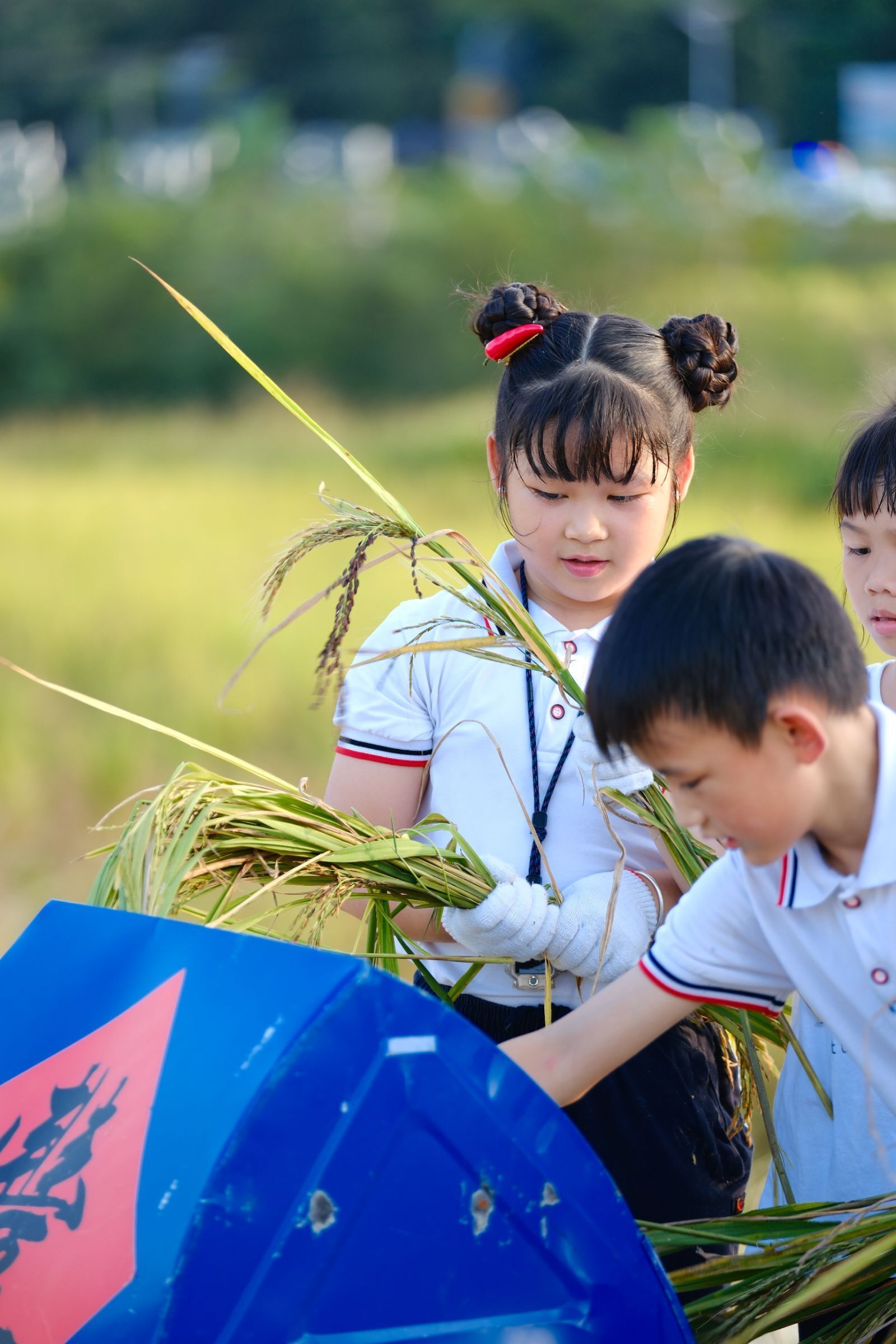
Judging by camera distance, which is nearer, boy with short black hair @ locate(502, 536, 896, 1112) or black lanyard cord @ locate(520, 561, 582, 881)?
boy with short black hair @ locate(502, 536, 896, 1112)

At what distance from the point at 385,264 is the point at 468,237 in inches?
56.6

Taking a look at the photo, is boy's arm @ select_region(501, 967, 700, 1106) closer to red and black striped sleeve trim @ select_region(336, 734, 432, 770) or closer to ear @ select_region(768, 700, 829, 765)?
ear @ select_region(768, 700, 829, 765)

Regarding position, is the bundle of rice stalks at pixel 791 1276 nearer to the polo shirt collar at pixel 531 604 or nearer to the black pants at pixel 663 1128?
the black pants at pixel 663 1128

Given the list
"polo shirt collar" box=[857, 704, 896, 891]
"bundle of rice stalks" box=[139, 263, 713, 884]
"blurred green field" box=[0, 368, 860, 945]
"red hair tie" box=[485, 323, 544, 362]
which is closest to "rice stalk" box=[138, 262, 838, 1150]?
"bundle of rice stalks" box=[139, 263, 713, 884]

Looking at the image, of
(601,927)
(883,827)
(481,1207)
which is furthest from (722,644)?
(601,927)

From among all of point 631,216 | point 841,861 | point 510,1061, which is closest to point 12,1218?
point 510,1061

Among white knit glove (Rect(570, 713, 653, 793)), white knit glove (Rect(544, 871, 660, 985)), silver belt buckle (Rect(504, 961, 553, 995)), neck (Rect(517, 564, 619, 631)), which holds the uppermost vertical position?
neck (Rect(517, 564, 619, 631))

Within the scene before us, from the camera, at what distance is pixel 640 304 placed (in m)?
19.2

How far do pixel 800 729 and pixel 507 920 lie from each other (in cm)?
53

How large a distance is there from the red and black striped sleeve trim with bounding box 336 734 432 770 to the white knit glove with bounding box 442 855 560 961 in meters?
0.22

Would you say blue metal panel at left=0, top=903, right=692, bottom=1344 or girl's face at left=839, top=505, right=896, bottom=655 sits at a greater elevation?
girl's face at left=839, top=505, right=896, bottom=655

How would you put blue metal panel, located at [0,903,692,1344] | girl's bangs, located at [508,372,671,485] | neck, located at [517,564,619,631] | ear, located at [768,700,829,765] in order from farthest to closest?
neck, located at [517,564,619,631]
girl's bangs, located at [508,372,671,485]
ear, located at [768,700,829,765]
blue metal panel, located at [0,903,692,1344]

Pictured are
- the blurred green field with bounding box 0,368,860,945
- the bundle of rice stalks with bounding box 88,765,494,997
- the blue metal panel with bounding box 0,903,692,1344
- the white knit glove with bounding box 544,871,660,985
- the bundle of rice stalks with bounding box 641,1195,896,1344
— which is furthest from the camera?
the blurred green field with bounding box 0,368,860,945

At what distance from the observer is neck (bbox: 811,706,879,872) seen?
1166mm
